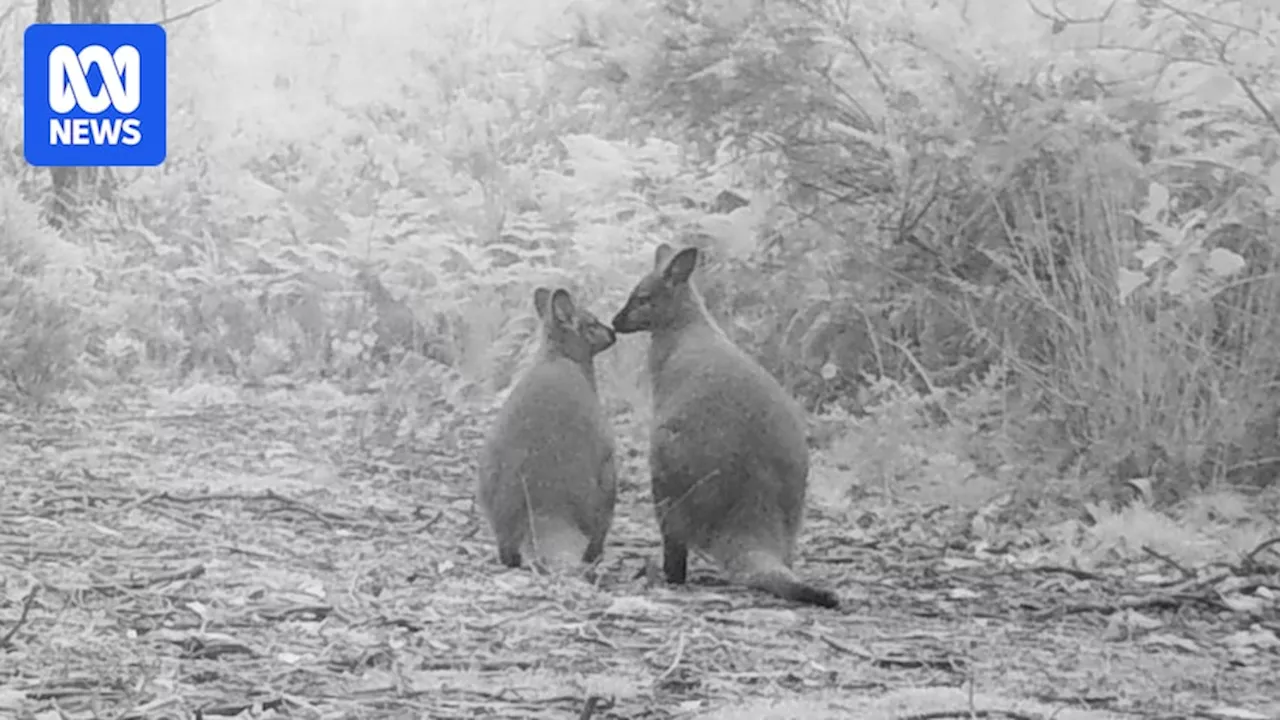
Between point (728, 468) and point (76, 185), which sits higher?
point (76, 185)

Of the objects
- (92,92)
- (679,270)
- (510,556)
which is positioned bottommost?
(510,556)

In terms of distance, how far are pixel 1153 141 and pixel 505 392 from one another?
9.01 feet

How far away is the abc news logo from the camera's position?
173 inches

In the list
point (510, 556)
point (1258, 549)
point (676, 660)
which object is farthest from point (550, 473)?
point (1258, 549)

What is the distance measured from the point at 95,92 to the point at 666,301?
1726 millimetres

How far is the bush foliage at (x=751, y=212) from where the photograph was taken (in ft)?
17.4

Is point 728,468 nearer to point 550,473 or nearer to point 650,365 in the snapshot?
point 550,473

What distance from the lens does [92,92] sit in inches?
175

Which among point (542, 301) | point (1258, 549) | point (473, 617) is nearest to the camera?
point (473, 617)

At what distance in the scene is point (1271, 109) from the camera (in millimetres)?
5164

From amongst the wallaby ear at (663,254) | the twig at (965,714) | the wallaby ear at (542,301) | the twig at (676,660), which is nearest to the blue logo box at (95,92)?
the wallaby ear at (542,301)

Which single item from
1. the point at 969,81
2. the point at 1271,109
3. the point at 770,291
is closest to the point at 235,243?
the point at 770,291

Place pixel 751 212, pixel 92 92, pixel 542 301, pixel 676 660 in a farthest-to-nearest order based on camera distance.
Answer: pixel 751 212
pixel 542 301
pixel 92 92
pixel 676 660

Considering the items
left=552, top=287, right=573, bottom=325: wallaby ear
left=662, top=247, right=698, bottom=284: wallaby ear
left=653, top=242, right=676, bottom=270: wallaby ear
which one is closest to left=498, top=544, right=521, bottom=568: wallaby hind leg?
left=552, top=287, right=573, bottom=325: wallaby ear
